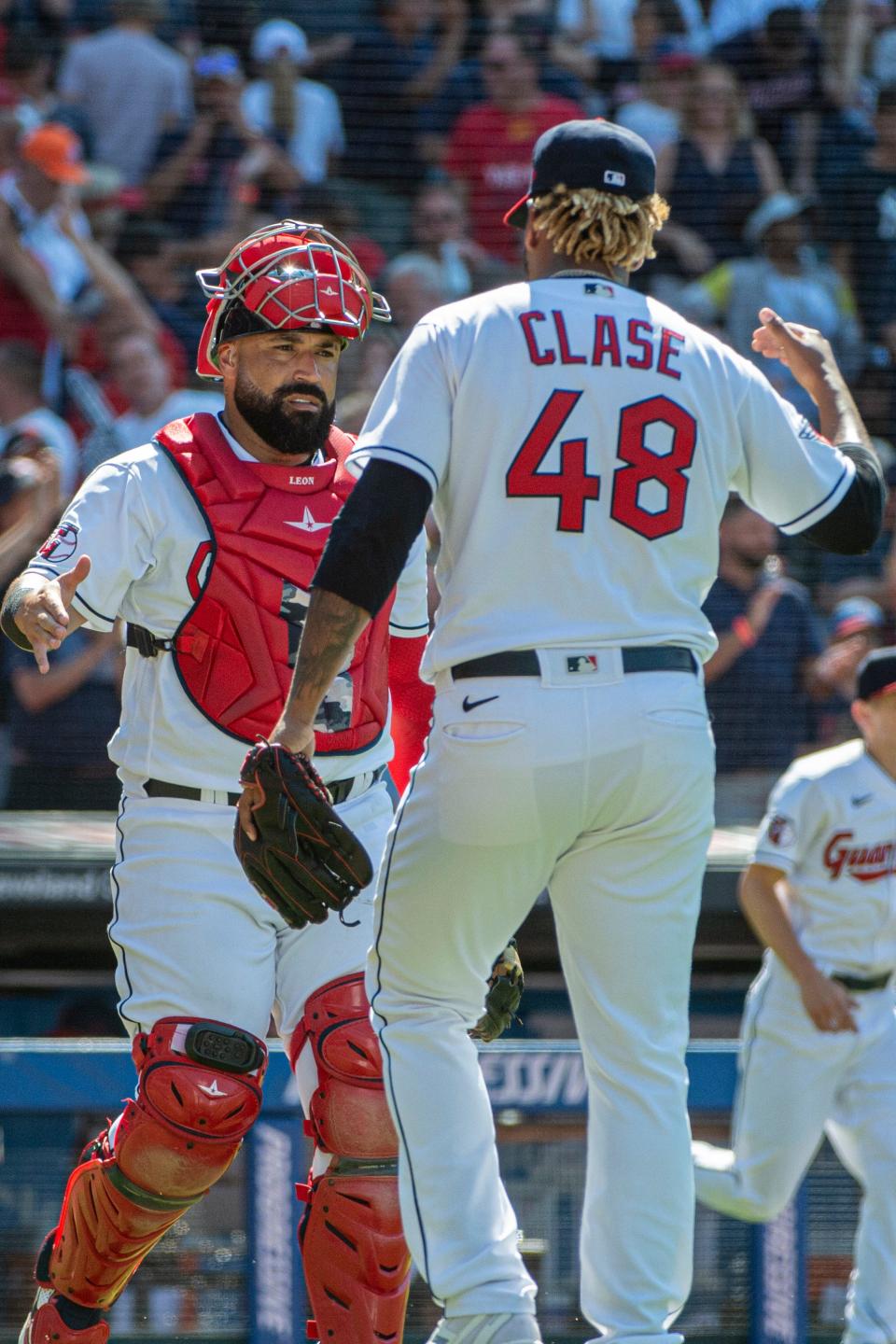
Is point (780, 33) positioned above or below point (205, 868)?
above

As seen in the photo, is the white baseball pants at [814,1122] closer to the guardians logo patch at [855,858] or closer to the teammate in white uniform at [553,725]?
the guardians logo patch at [855,858]

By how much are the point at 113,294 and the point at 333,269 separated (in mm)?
4892

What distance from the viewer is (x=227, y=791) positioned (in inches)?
133

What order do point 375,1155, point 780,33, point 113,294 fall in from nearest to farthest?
point 375,1155, point 113,294, point 780,33

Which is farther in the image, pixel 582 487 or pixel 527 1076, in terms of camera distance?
pixel 527 1076

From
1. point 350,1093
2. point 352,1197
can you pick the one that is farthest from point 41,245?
point 352,1197

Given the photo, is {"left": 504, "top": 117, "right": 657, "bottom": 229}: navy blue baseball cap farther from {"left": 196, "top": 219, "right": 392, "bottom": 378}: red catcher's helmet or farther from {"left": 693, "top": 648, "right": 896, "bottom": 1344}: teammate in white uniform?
{"left": 693, "top": 648, "right": 896, "bottom": 1344}: teammate in white uniform

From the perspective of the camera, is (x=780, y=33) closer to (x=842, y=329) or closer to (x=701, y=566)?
(x=842, y=329)

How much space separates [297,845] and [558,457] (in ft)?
2.26

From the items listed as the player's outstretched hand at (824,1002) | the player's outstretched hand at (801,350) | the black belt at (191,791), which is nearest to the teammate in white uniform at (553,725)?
the player's outstretched hand at (801,350)

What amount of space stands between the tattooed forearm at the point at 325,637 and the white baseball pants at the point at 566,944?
0.20 meters

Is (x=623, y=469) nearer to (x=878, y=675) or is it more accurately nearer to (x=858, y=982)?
(x=878, y=675)

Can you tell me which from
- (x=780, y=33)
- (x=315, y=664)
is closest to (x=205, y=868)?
(x=315, y=664)

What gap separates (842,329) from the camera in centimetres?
897
